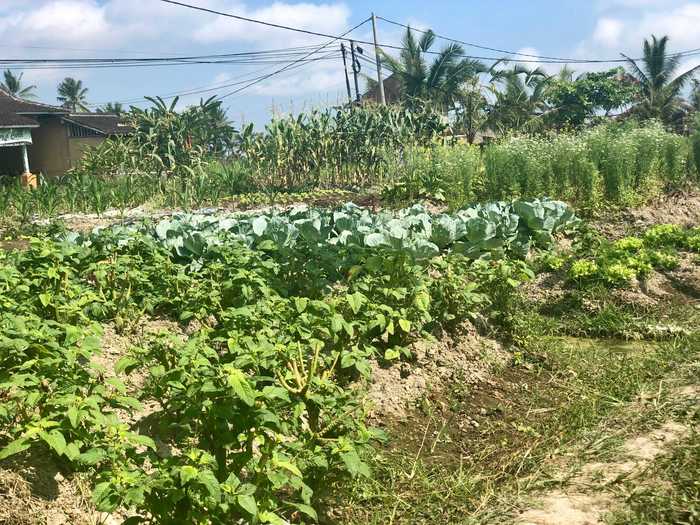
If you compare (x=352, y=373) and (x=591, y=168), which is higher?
(x=591, y=168)

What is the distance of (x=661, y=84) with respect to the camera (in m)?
36.8

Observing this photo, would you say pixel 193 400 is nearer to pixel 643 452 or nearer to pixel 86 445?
pixel 86 445

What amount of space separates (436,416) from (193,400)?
78.8 inches

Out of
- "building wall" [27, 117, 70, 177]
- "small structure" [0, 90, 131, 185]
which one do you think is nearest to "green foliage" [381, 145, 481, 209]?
"small structure" [0, 90, 131, 185]

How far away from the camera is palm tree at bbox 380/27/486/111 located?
3428cm

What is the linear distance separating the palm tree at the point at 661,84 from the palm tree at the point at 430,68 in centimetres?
875

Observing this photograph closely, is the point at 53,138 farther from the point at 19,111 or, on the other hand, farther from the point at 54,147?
the point at 19,111

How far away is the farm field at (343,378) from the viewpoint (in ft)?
9.59

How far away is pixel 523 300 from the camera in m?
6.81

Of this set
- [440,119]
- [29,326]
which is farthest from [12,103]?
[29,326]

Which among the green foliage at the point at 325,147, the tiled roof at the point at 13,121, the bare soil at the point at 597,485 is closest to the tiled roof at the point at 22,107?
the tiled roof at the point at 13,121

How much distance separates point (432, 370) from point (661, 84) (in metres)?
36.4

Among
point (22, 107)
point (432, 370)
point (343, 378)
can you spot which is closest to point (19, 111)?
point (22, 107)

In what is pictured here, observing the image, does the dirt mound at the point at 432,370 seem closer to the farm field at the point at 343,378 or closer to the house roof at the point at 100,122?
the farm field at the point at 343,378
